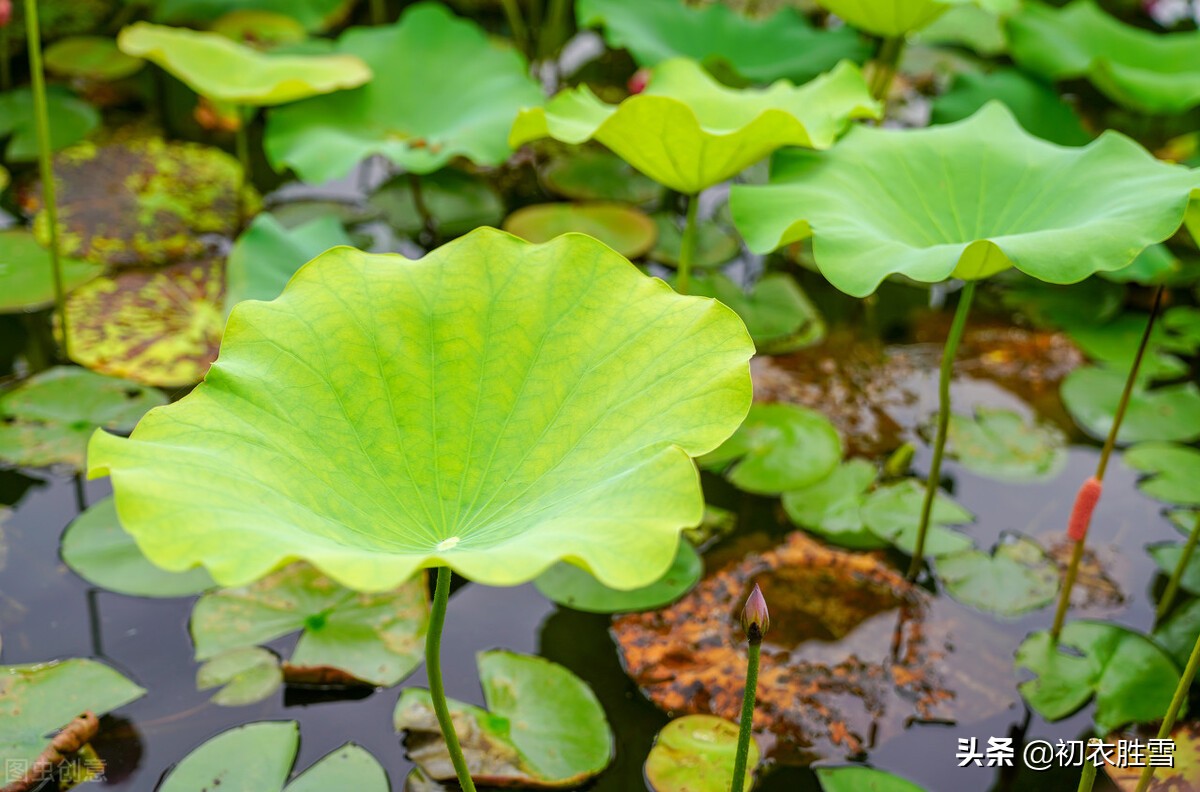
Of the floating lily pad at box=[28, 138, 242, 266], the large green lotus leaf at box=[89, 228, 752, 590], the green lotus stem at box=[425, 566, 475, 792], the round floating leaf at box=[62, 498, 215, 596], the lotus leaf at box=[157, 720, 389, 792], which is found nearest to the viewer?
the large green lotus leaf at box=[89, 228, 752, 590]

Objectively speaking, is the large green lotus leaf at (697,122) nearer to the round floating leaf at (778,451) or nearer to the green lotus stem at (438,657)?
the round floating leaf at (778,451)

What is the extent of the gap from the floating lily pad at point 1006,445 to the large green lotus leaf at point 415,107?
139cm

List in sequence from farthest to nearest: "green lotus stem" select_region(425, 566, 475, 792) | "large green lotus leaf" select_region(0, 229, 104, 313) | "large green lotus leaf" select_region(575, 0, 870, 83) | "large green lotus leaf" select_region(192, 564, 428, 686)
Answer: "large green lotus leaf" select_region(575, 0, 870, 83) → "large green lotus leaf" select_region(0, 229, 104, 313) → "large green lotus leaf" select_region(192, 564, 428, 686) → "green lotus stem" select_region(425, 566, 475, 792)

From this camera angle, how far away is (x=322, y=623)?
1.91 meters

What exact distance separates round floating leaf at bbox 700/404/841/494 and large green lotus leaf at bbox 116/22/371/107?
1466mm

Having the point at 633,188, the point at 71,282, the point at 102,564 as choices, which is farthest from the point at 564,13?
the point at 102,564

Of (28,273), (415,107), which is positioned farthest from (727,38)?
(28,273)

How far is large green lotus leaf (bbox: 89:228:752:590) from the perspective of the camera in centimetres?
121

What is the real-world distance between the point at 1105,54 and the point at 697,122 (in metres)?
2.23

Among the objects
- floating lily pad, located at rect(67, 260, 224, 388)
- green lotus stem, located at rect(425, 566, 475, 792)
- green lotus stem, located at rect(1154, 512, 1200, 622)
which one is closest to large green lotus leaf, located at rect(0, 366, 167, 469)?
floating lily pad, located at rect(67, 260, 224, 388)

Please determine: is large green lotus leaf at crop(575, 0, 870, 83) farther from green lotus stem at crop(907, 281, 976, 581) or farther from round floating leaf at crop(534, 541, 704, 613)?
round floating leaf at crop(534, 541, 704, 613)

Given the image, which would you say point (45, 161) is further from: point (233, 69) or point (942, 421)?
point (942, 421)

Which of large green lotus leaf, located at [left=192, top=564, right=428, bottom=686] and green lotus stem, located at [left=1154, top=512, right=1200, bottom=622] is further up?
green lotus stem, located at [left=1154, top=512, right=1200, bottom=622]

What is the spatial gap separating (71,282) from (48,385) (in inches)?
18.0
